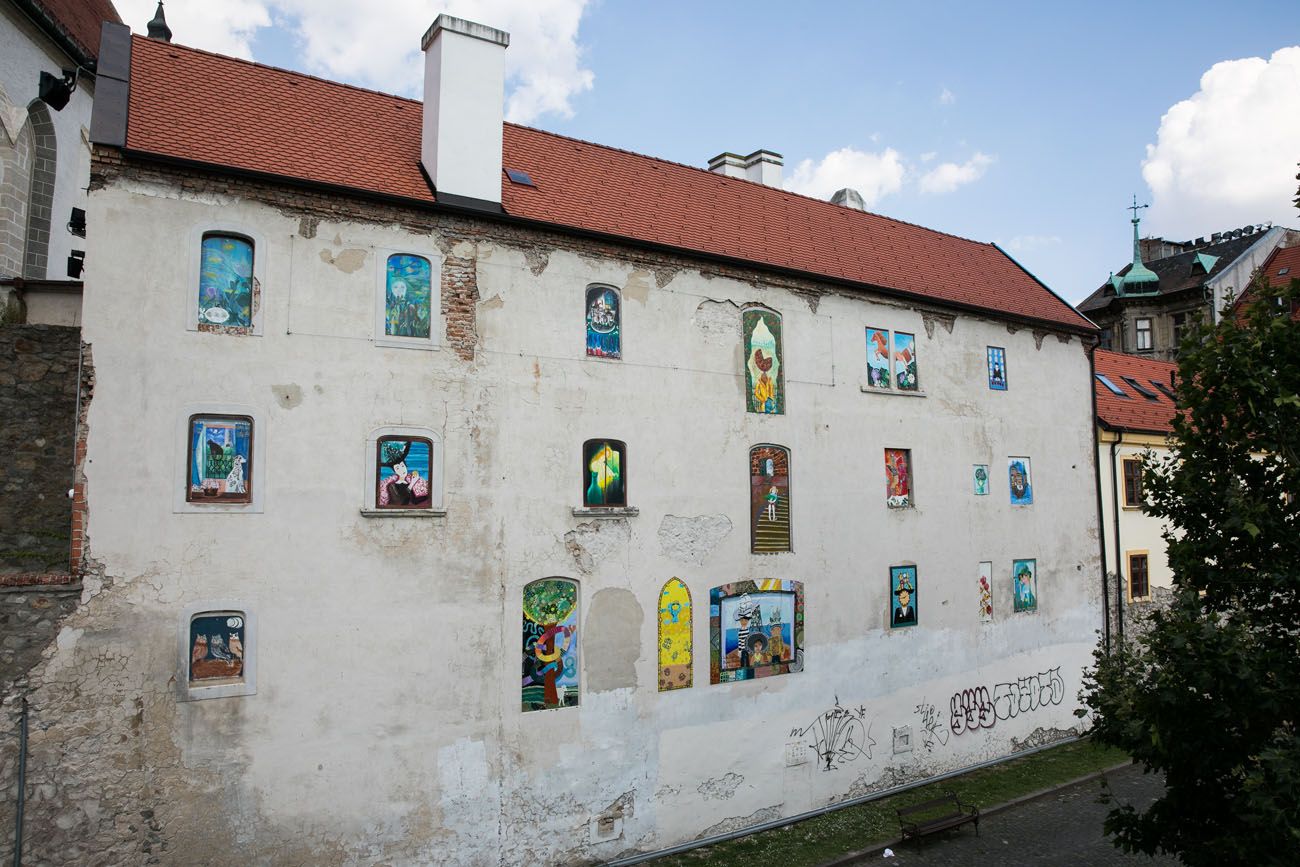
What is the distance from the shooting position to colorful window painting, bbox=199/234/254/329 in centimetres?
1145

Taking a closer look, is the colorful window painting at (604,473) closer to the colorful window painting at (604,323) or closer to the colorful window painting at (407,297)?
the colorful window painting at (604,323)

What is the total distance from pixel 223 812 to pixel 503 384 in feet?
21.6

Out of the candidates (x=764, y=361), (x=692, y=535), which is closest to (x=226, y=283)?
(x=692, y=535)

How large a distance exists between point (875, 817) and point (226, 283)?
13.5 m

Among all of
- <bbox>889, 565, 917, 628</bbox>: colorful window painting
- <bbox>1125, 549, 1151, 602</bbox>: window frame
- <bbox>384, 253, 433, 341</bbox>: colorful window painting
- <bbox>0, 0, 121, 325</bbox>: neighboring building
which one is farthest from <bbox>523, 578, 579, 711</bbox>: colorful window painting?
<bbox>1125, 549, 1151, 602</bbox>: window frame

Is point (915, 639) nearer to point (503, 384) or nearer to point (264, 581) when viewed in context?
point (503, 384)

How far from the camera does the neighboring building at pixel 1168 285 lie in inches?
1608

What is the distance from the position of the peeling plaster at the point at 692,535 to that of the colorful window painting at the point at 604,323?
2.86 m

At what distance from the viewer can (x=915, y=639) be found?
17594mm

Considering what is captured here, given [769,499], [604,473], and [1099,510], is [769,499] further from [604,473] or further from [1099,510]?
[1099,510]

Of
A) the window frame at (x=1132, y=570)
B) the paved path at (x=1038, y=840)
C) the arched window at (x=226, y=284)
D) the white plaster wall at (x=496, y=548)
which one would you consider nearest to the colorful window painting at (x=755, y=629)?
the white plaster wall at (x=496, y=548)

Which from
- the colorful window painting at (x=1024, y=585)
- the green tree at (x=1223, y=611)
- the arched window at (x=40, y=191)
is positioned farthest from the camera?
the colorful window painting at (x=1024, y=585)

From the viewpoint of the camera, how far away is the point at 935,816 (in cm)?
1529

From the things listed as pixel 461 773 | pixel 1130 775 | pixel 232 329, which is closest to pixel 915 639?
pixel 1130 775
